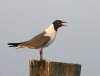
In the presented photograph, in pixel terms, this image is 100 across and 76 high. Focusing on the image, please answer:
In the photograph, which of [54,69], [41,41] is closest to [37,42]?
[41,41]

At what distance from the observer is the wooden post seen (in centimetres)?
868

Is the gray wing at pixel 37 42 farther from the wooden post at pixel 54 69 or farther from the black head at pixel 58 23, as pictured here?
the wooden post at pixel 54 69

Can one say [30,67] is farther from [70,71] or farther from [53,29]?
[53,29]

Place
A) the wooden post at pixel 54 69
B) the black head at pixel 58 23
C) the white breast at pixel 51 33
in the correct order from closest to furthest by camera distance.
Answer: the wooden post at pixel 54 69 < the white breast at pixel 51 33 < the black head at pixel 58 23

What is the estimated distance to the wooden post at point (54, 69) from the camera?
342 inches

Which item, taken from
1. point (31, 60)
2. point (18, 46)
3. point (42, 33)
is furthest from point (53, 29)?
point (31, 60)

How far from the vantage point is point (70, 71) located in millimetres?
8812

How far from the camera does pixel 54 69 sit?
28.6 ft

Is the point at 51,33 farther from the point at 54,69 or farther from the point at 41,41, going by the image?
the point at 54,69

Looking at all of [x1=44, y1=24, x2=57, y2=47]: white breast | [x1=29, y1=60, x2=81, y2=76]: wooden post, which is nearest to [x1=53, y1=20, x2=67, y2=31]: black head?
[x1=44, y1=24, x2=57, y2=47]: white breast

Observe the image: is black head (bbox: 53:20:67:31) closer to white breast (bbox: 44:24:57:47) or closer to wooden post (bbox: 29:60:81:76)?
white breast (bbox: 44:24:57:47)

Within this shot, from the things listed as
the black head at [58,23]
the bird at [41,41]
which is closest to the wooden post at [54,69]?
the bird at [41,41]

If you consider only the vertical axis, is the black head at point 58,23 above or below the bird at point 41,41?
above

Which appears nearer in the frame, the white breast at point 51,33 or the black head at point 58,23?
the white breast at point 51,33
